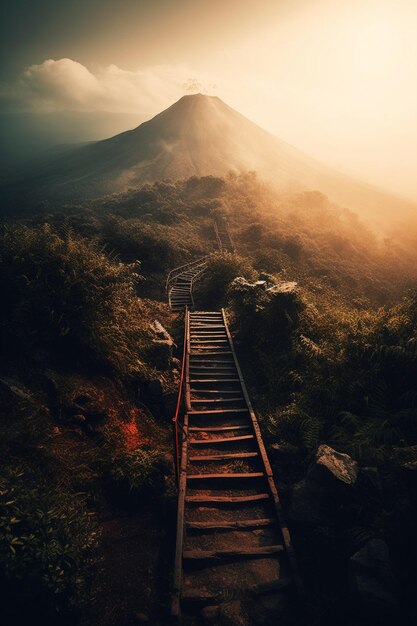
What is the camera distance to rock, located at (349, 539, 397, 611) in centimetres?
446

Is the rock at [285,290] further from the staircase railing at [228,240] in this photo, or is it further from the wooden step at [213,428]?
the staircase railing at [228,240]

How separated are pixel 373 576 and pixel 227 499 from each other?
285 centimetres

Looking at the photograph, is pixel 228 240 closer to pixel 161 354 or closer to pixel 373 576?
pixel 161 354

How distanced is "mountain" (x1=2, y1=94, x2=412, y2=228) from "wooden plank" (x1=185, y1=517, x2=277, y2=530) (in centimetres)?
6720

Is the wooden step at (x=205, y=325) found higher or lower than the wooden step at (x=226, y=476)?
lower

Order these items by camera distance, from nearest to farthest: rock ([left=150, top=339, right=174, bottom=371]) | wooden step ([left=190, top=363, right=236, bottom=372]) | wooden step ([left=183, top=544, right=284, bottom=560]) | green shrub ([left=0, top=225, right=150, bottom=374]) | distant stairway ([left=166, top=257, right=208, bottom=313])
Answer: wooden step ([left=183, top=544, right=284, bottom=560]), green shrub ([left=0, top=225, right=150, bottom=374]), rock ([left=150, top=339, right=174, bottom=371]), wooden step ([left=190, top=363, right=236, bottom=372]), distant stairway ([left=166, top=257, right=208, bottom=313])

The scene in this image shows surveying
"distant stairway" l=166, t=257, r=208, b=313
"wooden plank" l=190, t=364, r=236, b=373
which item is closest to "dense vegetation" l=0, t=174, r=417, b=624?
"wooden plank" l=190, t=364, r=236, b=373

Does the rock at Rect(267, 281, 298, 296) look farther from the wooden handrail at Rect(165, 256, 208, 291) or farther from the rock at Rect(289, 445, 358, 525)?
the wooden handrail at Rect(165, 256, 208, 291)

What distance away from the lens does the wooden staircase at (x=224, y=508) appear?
5219 millimetres

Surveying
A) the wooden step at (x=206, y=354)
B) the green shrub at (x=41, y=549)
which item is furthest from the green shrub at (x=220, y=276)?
the green shrub at (x=41, y=549)

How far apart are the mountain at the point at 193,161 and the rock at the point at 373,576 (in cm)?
6762

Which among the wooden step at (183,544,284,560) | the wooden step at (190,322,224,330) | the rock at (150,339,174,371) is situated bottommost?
the wooden step at (190,322,224,330)

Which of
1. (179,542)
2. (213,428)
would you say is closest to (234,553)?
(179,542)

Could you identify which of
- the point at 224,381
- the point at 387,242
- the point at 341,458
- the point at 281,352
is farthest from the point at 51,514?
the point at 387,242
